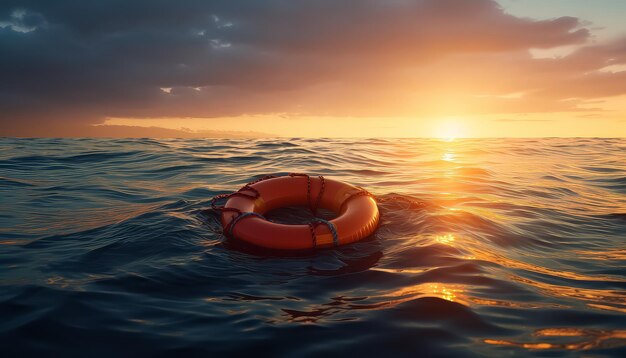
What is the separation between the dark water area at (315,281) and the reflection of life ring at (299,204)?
18 cm

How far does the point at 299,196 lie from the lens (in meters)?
6.73

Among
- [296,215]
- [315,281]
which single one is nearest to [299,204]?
[296,215]

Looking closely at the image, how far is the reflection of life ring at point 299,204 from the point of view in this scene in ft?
16.9

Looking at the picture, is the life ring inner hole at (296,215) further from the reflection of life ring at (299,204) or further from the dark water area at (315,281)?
the reflection of life ring at (299,204)

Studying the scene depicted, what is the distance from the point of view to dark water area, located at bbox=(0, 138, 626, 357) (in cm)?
298

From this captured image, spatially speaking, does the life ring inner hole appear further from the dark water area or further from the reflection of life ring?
the reflection of life ring

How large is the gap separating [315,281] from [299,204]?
2.71 m

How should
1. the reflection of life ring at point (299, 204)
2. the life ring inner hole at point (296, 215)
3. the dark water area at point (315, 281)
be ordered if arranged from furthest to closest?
the life ring inner hole at point (296, 215) → the reflection of life ring at point (299, 204) → the dark water area at point (315, 281)

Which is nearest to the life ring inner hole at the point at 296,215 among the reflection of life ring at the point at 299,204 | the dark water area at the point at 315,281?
the dark water area at the point at 315,281

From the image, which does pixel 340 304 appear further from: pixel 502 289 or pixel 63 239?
pixel 63 239

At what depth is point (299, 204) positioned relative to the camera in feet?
22.4

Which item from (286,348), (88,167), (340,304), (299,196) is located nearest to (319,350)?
(286,348)

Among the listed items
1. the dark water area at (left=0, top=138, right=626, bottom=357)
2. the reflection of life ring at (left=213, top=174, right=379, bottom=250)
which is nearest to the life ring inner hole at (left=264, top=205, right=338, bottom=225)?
the dark water area at (left=0, top=138, right=626, bottom=357)

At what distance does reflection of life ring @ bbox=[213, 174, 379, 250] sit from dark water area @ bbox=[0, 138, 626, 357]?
0.18 m
